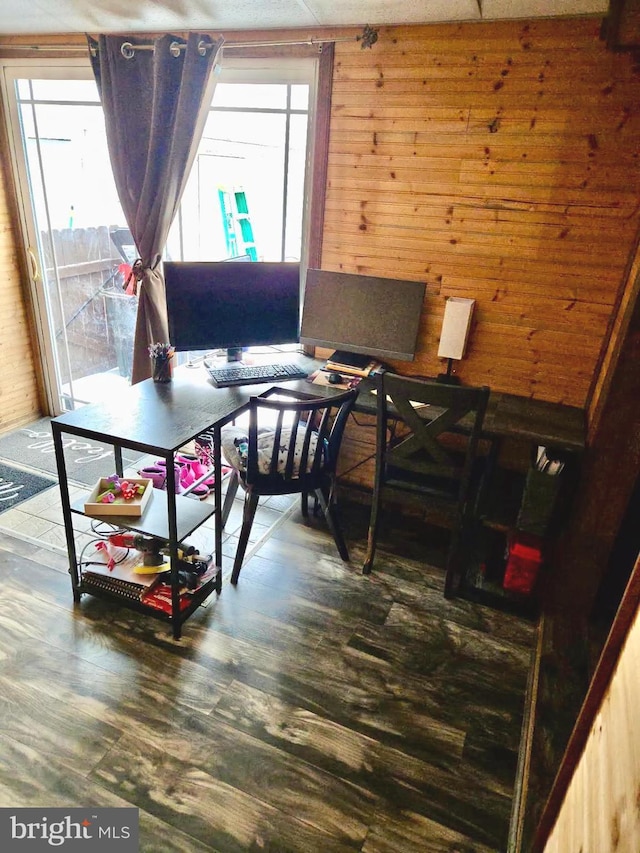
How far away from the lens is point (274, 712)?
5.72ft

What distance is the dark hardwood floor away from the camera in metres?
1.46

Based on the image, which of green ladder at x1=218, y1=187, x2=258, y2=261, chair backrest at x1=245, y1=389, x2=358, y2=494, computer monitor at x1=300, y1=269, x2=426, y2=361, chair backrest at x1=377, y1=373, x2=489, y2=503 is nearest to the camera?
chair backrest at x1=377, y1=373, x2=489, y2=503

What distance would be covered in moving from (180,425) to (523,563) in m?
1.48

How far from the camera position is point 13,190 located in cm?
328

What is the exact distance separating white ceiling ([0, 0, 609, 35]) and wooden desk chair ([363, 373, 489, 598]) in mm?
1439

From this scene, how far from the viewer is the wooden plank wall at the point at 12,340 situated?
333 cm

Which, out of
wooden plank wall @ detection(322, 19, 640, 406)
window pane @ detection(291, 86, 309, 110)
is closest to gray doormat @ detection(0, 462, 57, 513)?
wooden plank wall @ detection(322, 19, 640, 406)

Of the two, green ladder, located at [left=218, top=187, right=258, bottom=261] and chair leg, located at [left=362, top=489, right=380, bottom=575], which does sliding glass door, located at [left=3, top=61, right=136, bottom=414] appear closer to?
green ladder, located at [left=218, top=187, right=258, bottom=261]

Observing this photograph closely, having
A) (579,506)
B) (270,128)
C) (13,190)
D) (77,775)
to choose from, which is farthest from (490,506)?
(13,190)

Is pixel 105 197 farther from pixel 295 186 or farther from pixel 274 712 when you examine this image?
pixel 274 712

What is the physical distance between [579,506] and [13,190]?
11.9ft

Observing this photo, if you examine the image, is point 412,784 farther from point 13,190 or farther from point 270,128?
point 13,190

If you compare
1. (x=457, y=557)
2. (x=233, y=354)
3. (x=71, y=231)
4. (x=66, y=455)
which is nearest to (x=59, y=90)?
(x=71, y=231)

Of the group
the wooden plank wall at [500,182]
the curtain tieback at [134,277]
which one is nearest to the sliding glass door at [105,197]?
the curtain tieback at [134,277]
